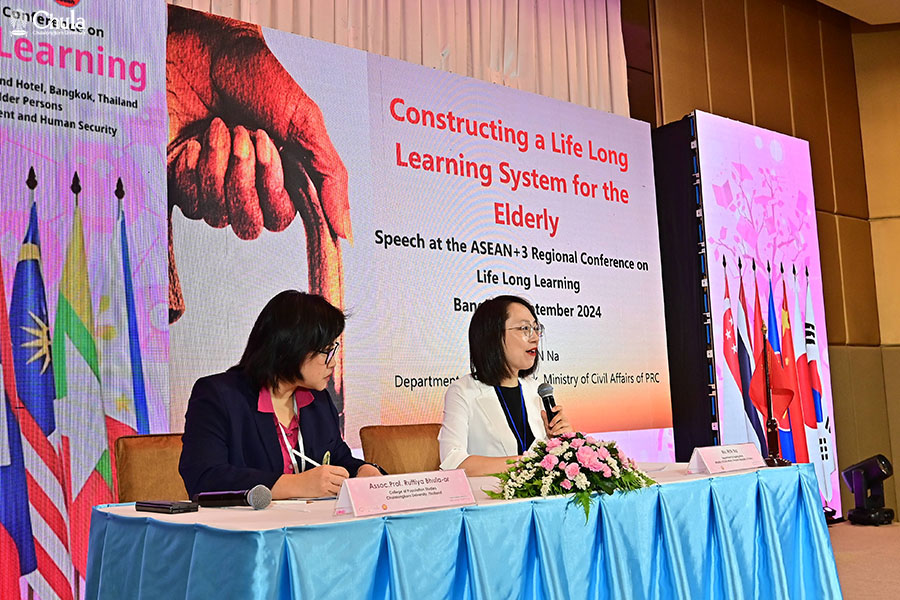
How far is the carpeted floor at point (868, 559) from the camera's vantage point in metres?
4.25

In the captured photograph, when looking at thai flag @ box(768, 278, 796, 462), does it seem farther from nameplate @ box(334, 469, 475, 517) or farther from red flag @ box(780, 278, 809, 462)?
nameplate @ box(334, 469, 475, 517)

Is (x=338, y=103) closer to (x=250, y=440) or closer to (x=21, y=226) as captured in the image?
(x=21, y=226)

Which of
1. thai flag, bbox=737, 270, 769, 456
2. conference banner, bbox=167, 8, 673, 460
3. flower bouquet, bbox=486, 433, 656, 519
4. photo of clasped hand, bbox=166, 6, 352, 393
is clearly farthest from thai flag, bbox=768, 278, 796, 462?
flower bouquet, bbox=486, 433, 656, 519

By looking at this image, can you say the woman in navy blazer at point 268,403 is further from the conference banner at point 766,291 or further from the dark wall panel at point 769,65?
the dark wall panel at point 769,65

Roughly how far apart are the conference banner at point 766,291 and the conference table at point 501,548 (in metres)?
3.32

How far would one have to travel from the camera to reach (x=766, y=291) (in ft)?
20.2

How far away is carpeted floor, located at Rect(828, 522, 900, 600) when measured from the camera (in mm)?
4254

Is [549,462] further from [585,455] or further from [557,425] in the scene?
[557,425]

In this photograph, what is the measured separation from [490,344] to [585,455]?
1155 mm

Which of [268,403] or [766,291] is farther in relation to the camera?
[766,291]

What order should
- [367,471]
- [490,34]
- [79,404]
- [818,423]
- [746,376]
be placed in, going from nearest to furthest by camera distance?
[367,471]
[79,404]
[490,34]
[746,376]
[818,423]

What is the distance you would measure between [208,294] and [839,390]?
5.37 m

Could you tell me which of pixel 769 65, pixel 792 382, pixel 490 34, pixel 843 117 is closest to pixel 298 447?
pixel 490 34

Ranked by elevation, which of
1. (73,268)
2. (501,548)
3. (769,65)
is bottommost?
(501,548)
